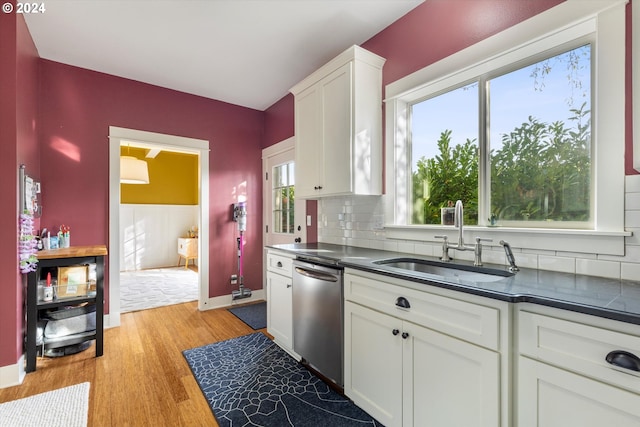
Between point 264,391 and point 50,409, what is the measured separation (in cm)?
131

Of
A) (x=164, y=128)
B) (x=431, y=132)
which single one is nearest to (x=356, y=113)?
(x=431, y=132)

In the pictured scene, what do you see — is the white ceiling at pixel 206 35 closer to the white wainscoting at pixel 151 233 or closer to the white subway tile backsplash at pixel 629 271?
the white subway tile backsplash at pixel 629 271

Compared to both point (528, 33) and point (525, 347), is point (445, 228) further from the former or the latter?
point (528, 33)

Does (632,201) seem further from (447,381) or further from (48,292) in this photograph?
(48,292)

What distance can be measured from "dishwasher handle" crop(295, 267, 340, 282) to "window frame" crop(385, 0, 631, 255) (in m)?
0.77

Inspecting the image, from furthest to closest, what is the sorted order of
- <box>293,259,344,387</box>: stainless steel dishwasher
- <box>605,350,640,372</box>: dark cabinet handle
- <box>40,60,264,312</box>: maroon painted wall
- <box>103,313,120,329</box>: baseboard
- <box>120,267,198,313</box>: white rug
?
<box>120,267,198,313</box>: white rug, <box>103,313,120,329</box>: baseboard, <box>40,60,264,312</box>: maroon painted wall, <box>293,259,344,387</box>: stainless steel dishwasher, <box>605,350,640,372</box>: dark cabinet handle

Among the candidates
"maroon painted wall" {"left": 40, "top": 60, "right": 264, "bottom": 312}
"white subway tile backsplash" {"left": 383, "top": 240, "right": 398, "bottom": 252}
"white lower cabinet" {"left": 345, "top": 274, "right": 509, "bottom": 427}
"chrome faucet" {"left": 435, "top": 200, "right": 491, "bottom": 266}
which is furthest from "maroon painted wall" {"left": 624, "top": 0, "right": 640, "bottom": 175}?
"maroon painted wall" {"left": 40, "top": 60, "right": 264, "bottom": 312}

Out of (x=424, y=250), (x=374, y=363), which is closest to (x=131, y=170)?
(x=424, y=250)

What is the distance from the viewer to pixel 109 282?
3215 mm

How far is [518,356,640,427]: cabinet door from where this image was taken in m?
0.90

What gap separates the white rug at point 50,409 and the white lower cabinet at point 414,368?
166 cm

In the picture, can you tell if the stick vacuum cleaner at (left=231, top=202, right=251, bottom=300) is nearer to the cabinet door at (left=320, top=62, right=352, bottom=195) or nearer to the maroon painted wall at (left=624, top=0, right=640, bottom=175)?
A: the cabinet door at (left=320, top=62, right=352, bottom=195)

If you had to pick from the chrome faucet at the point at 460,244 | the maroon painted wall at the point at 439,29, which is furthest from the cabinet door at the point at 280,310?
the maroon painted wall at the point at 439,29

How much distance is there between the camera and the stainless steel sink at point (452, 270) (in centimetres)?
162
